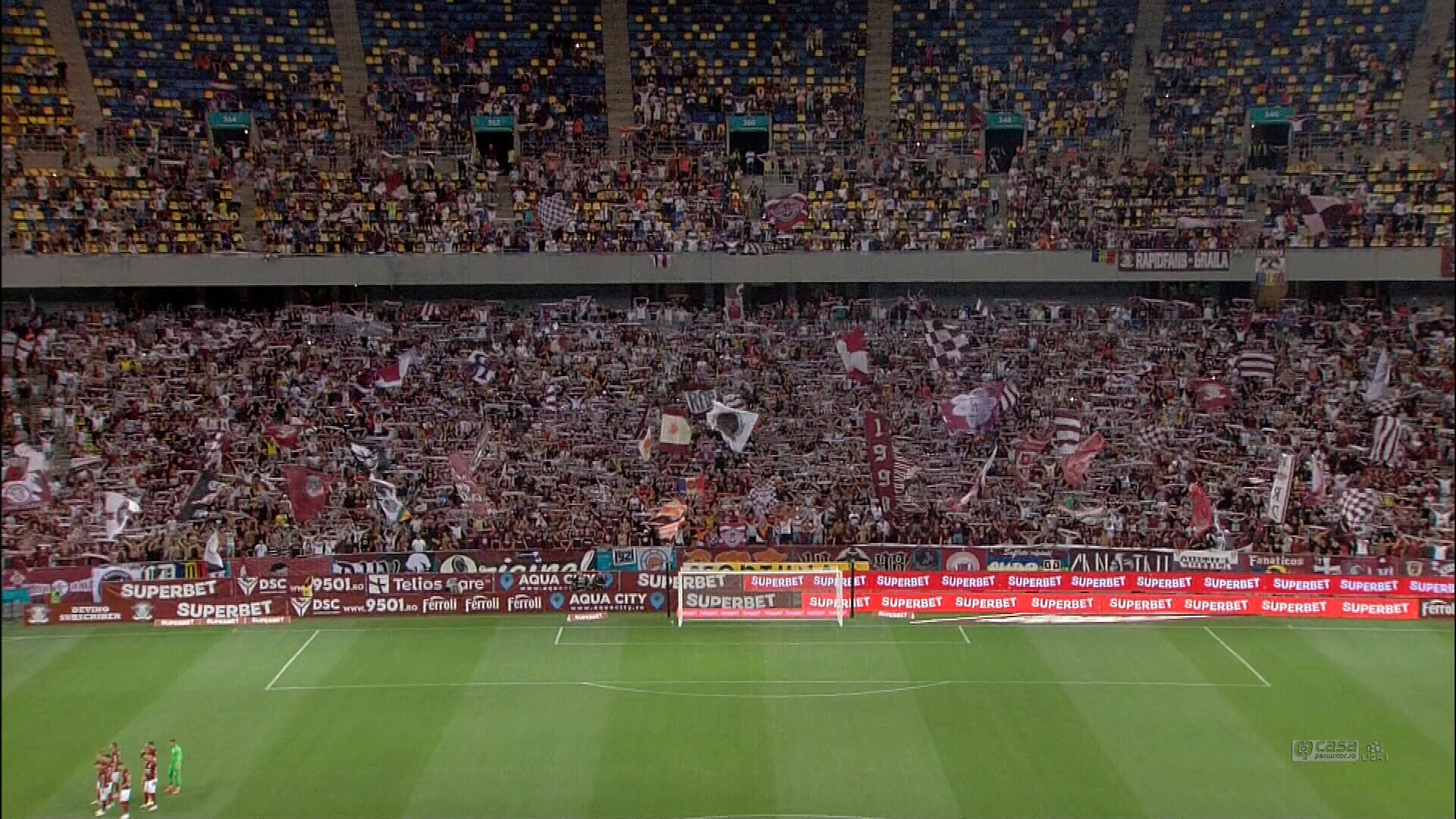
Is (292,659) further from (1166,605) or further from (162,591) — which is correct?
(1166,605)

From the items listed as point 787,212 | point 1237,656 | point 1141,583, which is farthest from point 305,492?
point 1237,656

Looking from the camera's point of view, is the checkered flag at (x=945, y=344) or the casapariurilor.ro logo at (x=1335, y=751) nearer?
the casapariurilor.ro logo at (x=1335, y=751)

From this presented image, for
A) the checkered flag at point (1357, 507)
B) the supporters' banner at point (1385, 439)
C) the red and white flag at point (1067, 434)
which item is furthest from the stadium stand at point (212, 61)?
the supporters' banner at point (1385, 439)

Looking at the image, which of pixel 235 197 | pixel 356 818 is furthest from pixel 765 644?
pixel 235 197

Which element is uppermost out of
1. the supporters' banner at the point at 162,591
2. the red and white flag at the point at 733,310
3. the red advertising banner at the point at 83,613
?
the red and white flag at the point at 733,310

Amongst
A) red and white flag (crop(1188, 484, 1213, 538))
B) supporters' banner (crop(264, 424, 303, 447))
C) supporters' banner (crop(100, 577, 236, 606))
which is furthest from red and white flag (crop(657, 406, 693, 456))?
red and white flag (crop(1188, 484, 1213, 538))

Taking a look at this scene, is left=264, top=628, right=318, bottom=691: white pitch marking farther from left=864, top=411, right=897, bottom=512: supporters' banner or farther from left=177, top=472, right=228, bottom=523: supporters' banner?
left=864, top=411, right=897, bottom=512: supporters' banner

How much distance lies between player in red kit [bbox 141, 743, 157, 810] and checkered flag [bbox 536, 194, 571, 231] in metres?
16.5

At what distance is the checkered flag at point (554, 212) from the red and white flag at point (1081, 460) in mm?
13549

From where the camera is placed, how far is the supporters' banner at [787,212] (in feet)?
98.2

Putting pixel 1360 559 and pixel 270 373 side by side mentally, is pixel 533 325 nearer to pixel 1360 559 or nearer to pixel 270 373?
pixel 270 373

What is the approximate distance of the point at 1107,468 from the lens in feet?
90.7

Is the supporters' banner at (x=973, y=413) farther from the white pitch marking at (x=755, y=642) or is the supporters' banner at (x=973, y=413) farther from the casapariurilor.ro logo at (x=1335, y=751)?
the casapariurilor.ro logo at (x=1335, y=751)

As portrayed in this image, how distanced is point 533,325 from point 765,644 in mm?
11422
